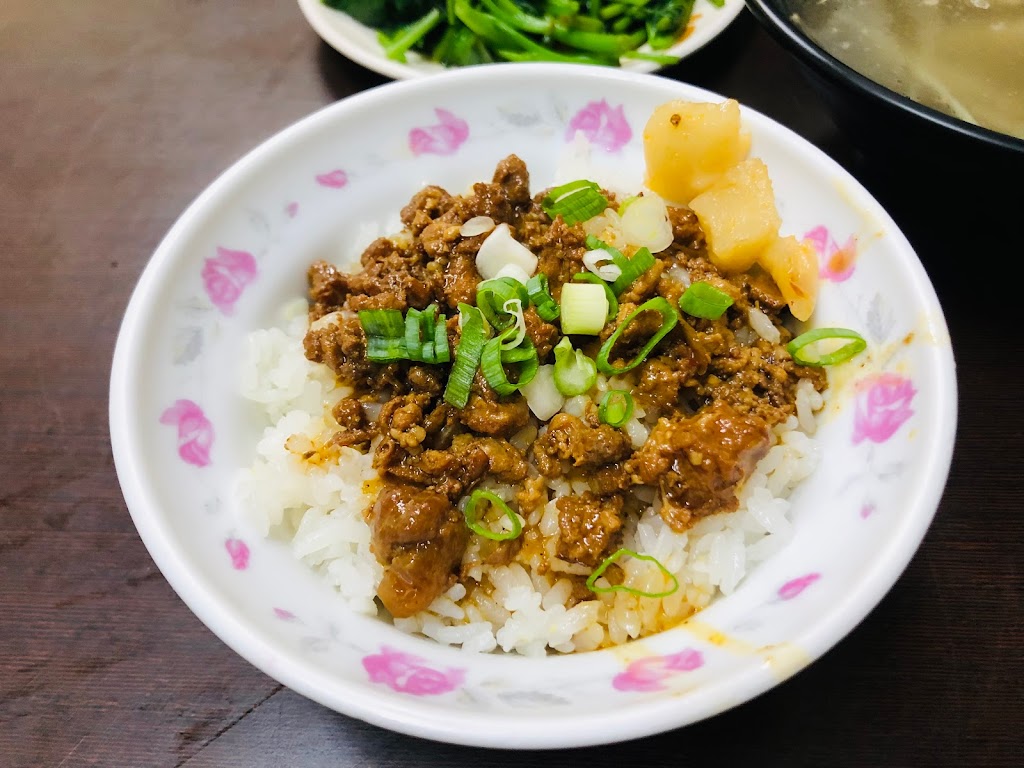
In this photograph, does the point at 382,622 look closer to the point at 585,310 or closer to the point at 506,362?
the point at 506,362

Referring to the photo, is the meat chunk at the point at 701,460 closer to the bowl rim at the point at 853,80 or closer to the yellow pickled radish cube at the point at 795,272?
the yellow pickled radish cube at the point at 795,272

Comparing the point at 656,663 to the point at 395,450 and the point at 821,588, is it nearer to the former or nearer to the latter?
the point at 821,588

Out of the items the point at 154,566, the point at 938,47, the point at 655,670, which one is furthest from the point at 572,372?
the point at 938,47

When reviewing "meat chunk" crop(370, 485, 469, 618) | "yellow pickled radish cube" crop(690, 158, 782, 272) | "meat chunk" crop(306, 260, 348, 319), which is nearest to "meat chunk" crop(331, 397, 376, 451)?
"meat chunk" crop(370, 485, 469, 618)

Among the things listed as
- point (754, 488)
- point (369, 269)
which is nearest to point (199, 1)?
point (369, 269)

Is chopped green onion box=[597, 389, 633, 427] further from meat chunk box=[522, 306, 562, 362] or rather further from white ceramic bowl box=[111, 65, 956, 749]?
white ceramic bowl box=[111, 65, 956, 749]
